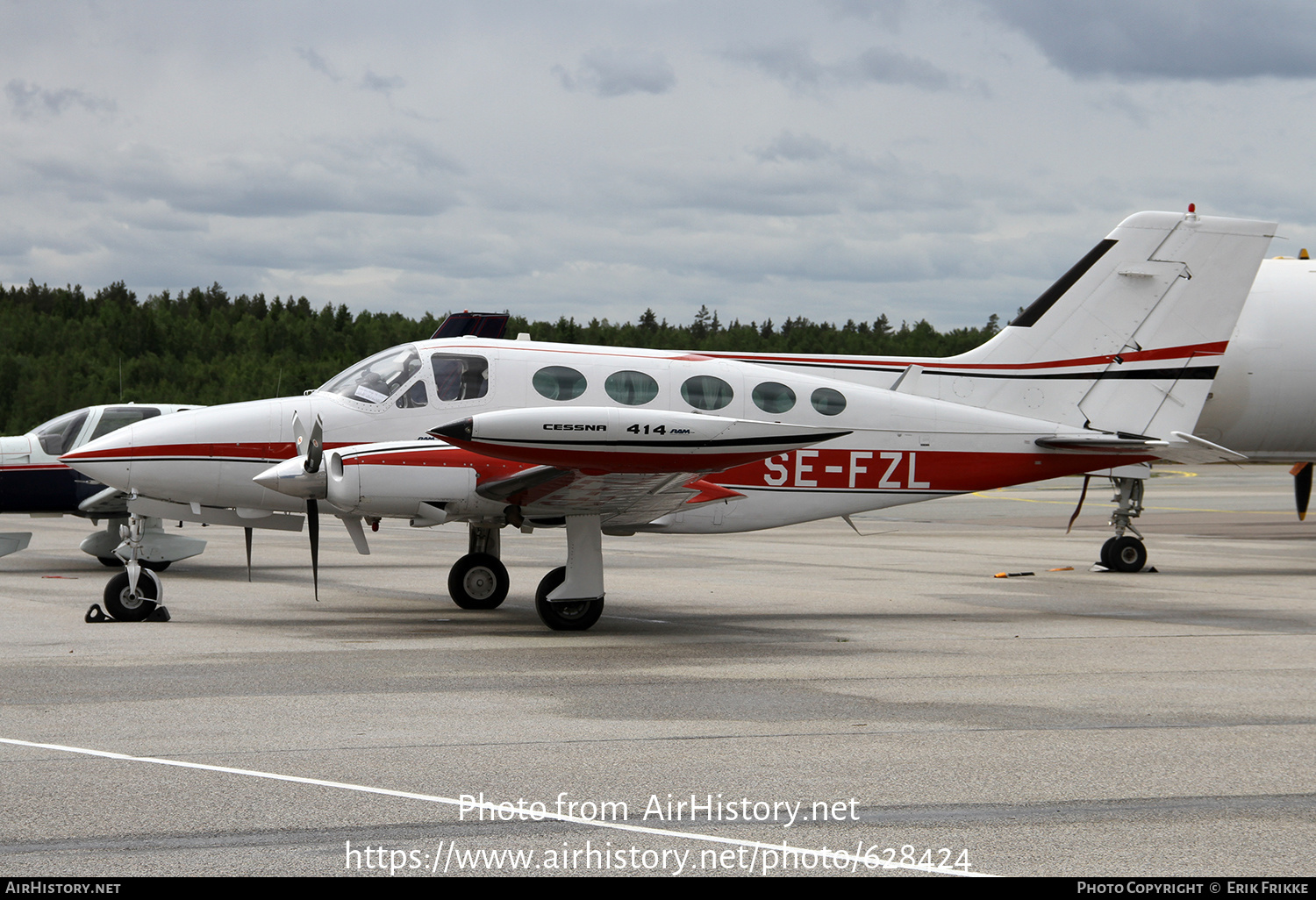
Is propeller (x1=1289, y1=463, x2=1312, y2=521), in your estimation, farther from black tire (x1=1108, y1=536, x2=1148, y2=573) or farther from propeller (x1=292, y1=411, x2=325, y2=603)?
propeller (x1=292, y1=411, x2=325, y2=603)

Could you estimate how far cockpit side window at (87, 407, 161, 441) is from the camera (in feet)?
58.6

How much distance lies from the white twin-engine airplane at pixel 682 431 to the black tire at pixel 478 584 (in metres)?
0.02

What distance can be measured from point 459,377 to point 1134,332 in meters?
8.14

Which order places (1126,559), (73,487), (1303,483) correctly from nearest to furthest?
(73,487), (1126,559), (1303,483)

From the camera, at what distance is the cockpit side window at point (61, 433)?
17.6m

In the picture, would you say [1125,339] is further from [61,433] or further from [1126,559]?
[61,433]

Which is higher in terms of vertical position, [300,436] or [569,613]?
[300,436]

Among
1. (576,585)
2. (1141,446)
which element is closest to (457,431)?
(576,585)

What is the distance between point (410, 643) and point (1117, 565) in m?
11.7

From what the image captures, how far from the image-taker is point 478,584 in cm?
1359

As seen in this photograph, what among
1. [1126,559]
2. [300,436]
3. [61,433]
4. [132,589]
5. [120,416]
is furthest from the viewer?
[1126,559]

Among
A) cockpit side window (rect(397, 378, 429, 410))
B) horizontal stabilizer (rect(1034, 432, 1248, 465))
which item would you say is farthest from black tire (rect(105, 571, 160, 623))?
horizontal stabilizer (rect(1034, 432, 1248, 465))

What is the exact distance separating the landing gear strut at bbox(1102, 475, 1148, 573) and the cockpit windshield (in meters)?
11.0

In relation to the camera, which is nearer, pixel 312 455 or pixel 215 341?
pixel 312 455
